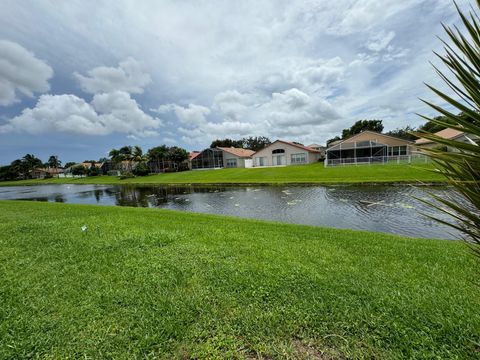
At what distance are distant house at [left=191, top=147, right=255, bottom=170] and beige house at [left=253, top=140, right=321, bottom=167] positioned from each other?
14.0 feet

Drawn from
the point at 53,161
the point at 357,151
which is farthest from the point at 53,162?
the point at 357,151

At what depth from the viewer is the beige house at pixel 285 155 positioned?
138 feet

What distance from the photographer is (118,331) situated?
2.73 metres

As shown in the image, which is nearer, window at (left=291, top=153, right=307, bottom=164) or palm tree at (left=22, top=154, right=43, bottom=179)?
window at (left=291, top=153, right=307, bottom=164)

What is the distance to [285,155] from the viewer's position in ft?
142

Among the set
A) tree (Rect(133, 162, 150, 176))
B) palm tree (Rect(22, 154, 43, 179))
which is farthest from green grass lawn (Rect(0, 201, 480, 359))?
palm tree (Rect(22, 154, 43, 179))

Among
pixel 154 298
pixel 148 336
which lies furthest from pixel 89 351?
pixel 154 298

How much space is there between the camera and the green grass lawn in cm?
249

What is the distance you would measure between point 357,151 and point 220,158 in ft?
85.4

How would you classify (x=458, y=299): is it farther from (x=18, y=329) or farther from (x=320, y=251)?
(x=18, y=329)

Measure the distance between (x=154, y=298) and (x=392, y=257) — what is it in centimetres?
436

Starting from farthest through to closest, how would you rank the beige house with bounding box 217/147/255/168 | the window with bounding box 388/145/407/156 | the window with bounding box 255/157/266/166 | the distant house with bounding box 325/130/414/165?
the beige house with bounding box 217/147/255/168
the window with bounding box 255/157/266/166
the window with bounding box 388/145/407/156
the distant house with bounding box 325/130/414/165

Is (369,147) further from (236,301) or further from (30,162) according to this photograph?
(30,162)

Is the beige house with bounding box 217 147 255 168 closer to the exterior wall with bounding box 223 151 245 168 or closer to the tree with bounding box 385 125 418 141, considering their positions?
the exterior wall with bounding box 223 151 245 168
